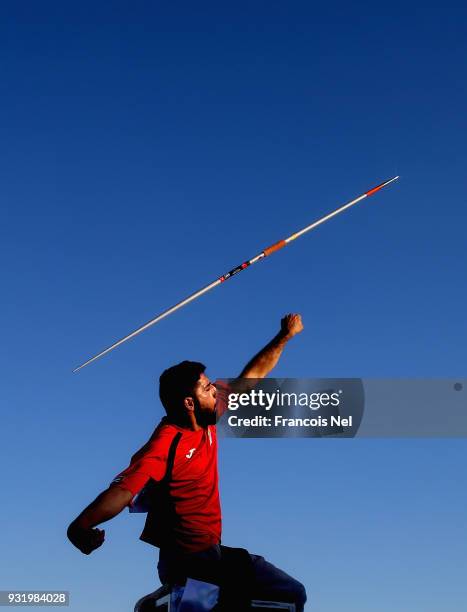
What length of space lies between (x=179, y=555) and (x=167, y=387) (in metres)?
2.03

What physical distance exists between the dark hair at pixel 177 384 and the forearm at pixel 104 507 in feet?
4.69

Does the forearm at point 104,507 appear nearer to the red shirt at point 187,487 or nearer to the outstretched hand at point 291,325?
the red shirt at point 187,487

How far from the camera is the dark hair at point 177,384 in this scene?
1120cm

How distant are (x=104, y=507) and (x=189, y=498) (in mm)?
1304

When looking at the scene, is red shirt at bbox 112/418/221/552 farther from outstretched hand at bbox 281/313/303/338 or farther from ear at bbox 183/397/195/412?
outstretched hand at bbox 281/313/303/338

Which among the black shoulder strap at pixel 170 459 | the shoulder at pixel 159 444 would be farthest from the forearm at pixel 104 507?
the black shoulder strap at pixel 170 459

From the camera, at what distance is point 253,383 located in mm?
11891

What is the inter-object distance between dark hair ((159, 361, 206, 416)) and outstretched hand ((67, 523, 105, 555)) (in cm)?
203

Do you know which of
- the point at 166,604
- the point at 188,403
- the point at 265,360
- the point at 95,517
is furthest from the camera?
the point at 265,360

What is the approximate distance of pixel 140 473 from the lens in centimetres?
1042

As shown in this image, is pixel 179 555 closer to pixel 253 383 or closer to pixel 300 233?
pixel 253 383

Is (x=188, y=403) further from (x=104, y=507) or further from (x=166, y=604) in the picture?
(x=166, y=604)

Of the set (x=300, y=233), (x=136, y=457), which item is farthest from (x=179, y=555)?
(x=300, y=233)

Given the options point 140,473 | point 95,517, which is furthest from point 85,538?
point 140,473
